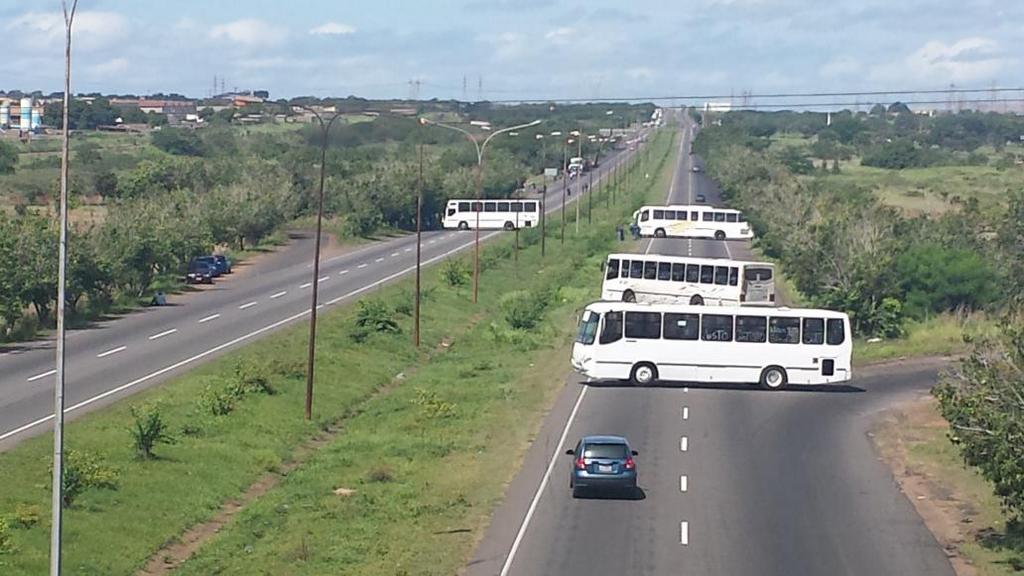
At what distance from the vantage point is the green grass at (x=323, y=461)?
27766 mm

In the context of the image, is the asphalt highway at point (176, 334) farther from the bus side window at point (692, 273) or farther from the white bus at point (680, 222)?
the white bus at point (680, 222)

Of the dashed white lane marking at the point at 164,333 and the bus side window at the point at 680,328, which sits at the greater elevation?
the bus side window at the point at 680,328

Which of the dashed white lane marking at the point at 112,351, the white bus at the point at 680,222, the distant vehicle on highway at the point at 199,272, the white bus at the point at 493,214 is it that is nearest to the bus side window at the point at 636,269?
the distant vehicle on highway at the point at 199,272

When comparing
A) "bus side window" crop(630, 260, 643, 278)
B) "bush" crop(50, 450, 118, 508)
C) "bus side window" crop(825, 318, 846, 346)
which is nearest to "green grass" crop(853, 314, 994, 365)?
"bus side window" crop(825, 318, 846, 346)

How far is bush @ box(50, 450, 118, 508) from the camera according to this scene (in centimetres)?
2997

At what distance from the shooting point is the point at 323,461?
37938 mm

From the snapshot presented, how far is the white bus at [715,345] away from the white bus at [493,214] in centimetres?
6784

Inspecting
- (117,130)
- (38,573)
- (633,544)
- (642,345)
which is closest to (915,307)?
(642,345)

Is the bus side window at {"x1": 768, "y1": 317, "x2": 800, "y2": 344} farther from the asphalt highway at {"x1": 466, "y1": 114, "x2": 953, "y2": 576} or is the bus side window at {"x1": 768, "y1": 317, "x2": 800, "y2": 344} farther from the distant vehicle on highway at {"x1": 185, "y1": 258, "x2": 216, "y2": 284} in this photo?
the distant vehicle on highway at {"x1": 185, "y1": 258, "x2": 216, "y2": 284}

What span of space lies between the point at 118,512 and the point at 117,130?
116257 millimetres

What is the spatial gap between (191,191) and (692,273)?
47.1m

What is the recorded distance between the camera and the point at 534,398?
47.7 meters

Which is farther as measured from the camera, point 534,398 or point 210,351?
point 210,351

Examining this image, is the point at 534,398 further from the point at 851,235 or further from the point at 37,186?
the point at 37,186
